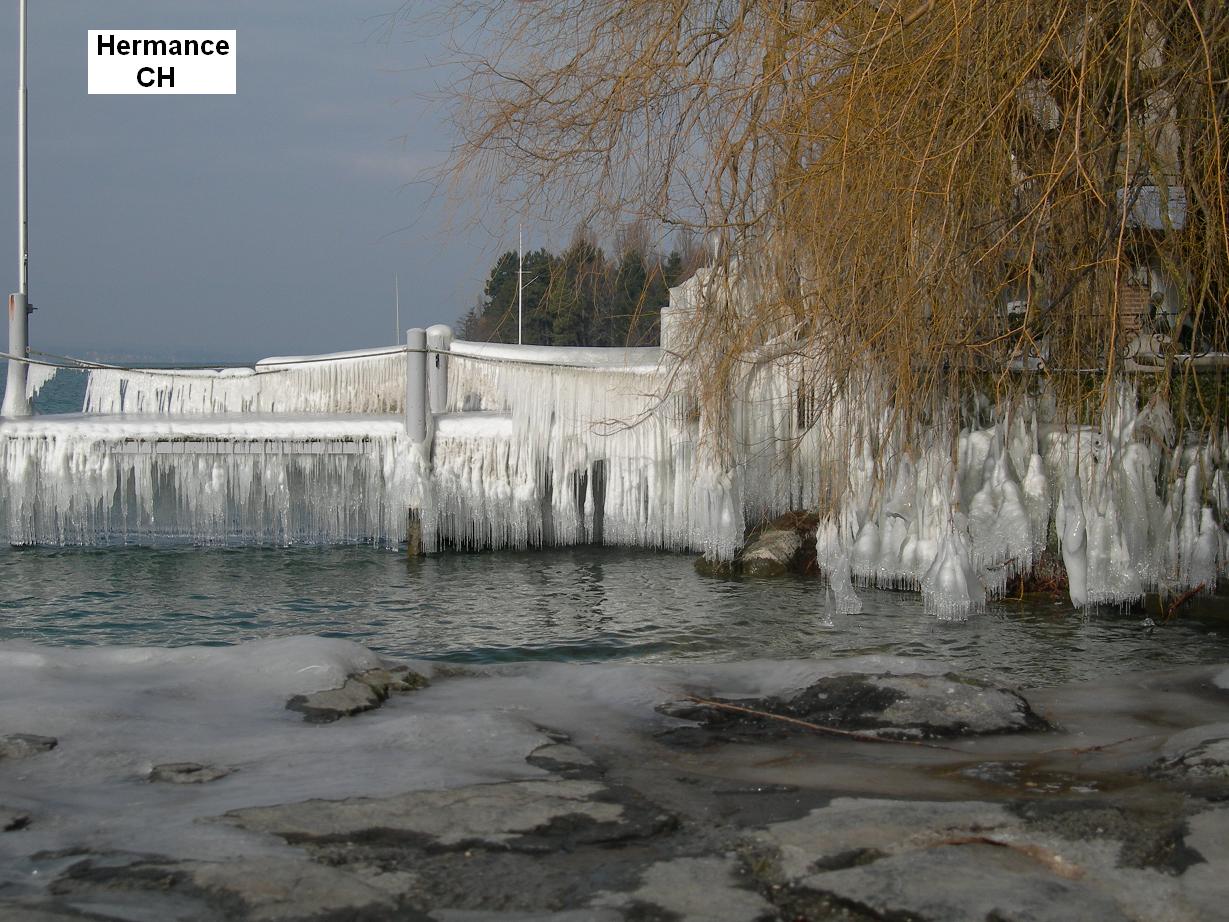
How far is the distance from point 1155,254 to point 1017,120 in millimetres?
1489

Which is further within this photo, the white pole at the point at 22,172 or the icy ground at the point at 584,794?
the white pole at the point at 22,172

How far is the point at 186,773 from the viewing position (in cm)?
401

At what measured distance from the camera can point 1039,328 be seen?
22.9 ft

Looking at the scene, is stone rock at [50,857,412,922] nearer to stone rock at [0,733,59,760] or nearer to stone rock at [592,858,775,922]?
stone rock at [592,858,775,922]

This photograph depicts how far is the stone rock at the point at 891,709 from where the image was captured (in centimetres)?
486

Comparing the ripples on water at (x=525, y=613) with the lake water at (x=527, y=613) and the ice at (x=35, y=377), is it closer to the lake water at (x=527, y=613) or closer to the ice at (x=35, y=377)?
the lake water at (x=527, y=613)

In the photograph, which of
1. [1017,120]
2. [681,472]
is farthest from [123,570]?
[1017,120]

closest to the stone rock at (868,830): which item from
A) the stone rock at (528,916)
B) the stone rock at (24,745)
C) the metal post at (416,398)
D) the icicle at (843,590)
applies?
the stone rock at (528,916)

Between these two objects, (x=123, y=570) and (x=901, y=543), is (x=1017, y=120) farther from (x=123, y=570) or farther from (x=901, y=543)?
(x=123, y=570)

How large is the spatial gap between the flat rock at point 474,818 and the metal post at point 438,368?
27.3 ft

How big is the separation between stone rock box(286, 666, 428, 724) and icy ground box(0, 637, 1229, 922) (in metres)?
0.01

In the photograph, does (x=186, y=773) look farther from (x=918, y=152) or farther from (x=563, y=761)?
(x=918, y=152)

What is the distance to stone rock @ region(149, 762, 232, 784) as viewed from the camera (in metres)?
3.96

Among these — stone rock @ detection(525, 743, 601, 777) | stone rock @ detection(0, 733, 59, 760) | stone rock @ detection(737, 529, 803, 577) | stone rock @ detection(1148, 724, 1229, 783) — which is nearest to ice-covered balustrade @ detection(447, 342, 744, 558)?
stone rock @ detection(737, 529, 803, 577)
